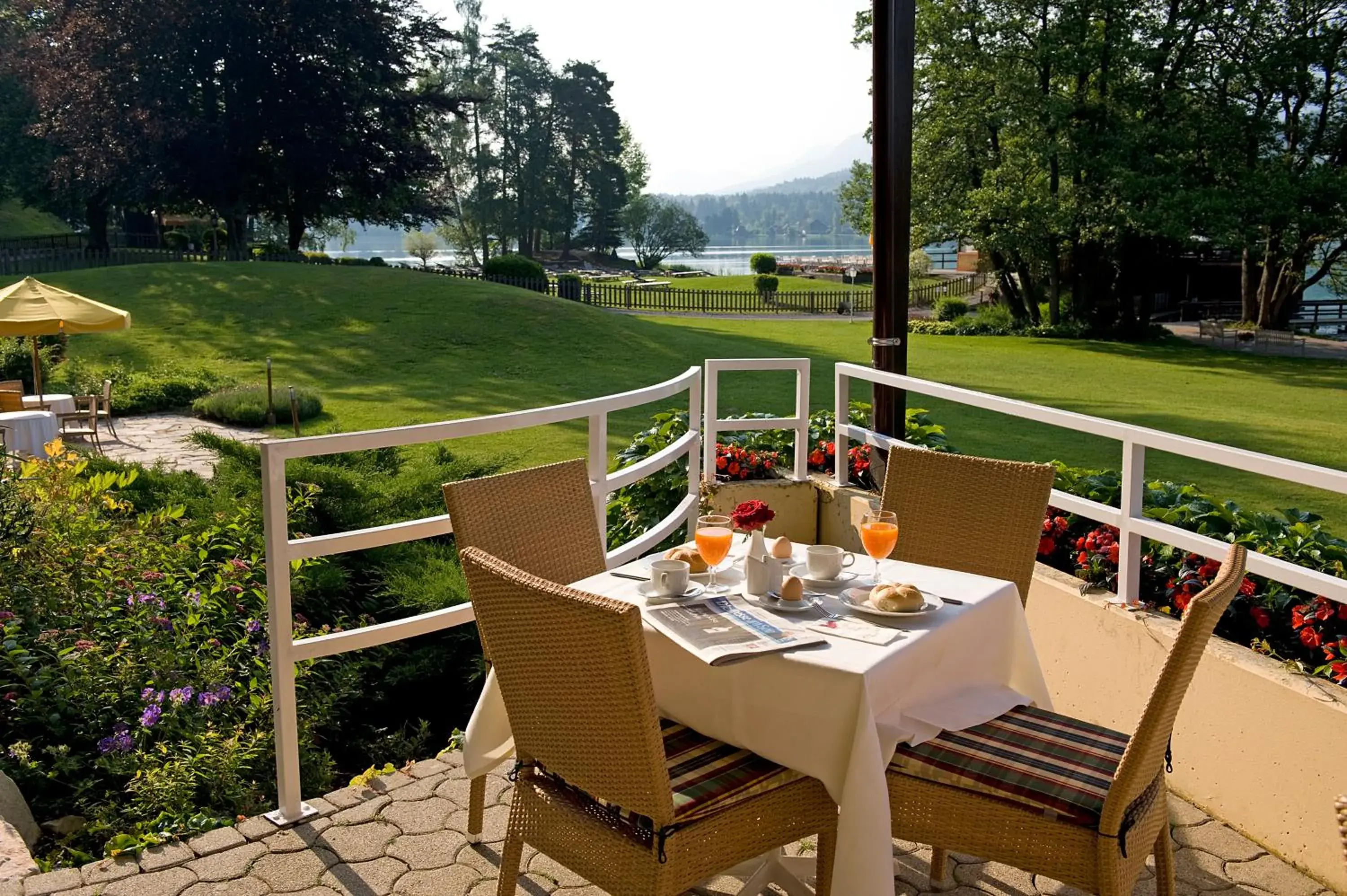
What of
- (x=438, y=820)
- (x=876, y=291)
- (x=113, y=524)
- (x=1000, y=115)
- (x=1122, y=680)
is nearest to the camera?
(x=438, y=820)

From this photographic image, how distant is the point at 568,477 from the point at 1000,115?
27.1 meters

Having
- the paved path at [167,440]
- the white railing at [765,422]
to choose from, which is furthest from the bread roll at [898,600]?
Answer: the paved path at [167,440]

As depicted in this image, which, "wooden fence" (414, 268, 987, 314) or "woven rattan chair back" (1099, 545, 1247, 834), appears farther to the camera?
"wooden fence" (414, 268, 987, 314)

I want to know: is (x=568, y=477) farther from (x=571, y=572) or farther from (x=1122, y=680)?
(x=1122, y=680)

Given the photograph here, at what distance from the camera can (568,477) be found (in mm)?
3672

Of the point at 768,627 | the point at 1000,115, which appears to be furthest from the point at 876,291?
the point at 1000,115

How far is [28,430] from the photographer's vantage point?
11.4m

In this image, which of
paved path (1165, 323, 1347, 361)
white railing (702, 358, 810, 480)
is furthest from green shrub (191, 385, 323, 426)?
paved path (1165, 323, 1347, 361)

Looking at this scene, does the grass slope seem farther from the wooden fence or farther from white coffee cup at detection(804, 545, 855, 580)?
white coffee cup at detection(804, 545, 855, 580)

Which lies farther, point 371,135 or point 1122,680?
point 371,135

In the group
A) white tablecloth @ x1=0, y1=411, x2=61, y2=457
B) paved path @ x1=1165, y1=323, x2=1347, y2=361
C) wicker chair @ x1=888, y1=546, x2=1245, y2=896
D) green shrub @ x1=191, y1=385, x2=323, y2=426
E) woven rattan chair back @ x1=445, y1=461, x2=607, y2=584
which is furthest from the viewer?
paved path @ x1=1165, y1=323, x2=1347, y2=361

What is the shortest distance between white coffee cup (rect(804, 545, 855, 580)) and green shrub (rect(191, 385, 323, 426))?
39.0ft

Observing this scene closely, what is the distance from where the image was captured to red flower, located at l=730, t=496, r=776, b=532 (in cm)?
306

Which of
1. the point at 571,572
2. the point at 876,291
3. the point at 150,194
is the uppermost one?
the point at 150,194
